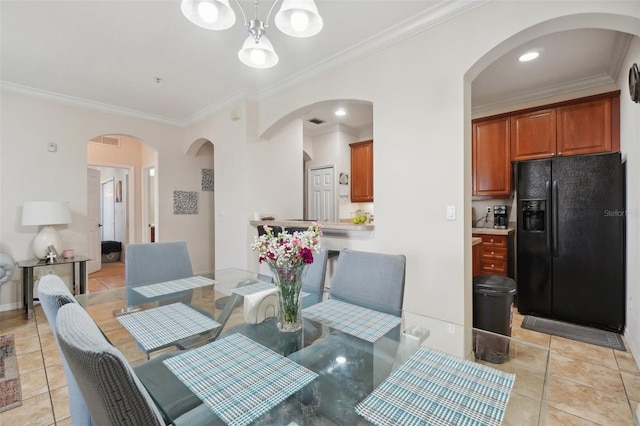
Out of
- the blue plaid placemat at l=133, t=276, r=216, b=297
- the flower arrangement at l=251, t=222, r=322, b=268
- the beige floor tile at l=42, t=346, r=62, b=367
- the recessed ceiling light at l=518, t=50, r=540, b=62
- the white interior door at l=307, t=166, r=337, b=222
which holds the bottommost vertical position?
the beige floor tile at l=42, t=346, r=62, b=367

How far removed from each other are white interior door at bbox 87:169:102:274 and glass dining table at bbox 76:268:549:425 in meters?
5.30

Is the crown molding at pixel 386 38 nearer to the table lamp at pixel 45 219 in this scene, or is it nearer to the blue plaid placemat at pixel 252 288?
the blue plaid placemat at pixel 252 288

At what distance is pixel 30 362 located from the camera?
232 centimetres

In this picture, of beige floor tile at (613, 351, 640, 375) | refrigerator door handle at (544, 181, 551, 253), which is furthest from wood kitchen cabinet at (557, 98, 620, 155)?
beige floor tile at (613, 351, 640, 375)

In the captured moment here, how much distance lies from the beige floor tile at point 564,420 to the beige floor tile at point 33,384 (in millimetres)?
3104

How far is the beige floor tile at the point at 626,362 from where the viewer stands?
2.20 metres

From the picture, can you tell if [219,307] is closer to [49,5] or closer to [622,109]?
[49,5]

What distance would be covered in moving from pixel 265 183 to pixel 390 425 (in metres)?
3.59

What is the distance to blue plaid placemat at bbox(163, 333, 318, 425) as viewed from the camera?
809 millimetres

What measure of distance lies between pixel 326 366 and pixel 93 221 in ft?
21.9

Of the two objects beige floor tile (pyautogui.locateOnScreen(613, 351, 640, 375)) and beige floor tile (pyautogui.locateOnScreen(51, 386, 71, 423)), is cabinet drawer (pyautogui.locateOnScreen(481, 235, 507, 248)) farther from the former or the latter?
beige floor tile (pyautogui.locateOnScreen(51, 386, 71, 423))

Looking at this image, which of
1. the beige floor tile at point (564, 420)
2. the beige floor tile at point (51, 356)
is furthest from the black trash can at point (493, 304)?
the beige floor tile at point (51, 356)

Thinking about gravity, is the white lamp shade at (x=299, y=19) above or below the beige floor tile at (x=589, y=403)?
above

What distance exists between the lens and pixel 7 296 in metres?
3.57
